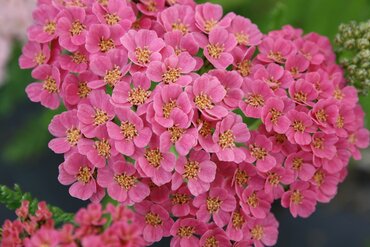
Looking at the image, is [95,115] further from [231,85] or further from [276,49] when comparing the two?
[276,49]

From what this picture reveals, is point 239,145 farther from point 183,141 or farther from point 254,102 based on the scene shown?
point 183,141

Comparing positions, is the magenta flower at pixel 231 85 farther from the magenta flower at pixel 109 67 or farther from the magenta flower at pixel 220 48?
the magenta flower at pixel 109 67

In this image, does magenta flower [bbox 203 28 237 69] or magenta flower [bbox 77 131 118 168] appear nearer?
magenta flower [bbox 77 131 118 168]

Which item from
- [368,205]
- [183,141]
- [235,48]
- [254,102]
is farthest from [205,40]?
[368,205]

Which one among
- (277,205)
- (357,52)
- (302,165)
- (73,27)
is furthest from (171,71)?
(277,205)

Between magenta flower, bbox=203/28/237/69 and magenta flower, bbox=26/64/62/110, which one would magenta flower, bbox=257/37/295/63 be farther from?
magenta flower, bbox=26/64/62/110

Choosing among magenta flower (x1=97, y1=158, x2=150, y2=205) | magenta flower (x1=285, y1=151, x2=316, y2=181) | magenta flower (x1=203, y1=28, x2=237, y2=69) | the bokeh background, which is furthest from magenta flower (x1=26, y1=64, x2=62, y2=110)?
the bokeh background
